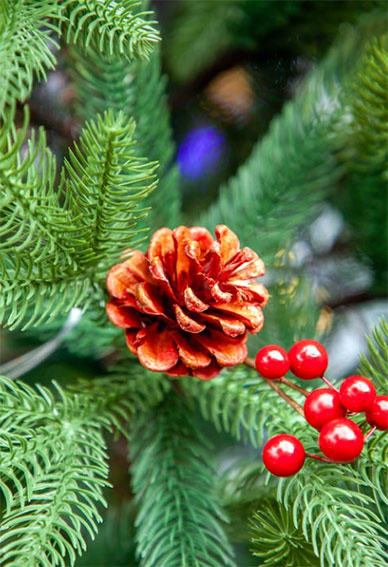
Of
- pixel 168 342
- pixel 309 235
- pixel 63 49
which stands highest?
pixel 63 49

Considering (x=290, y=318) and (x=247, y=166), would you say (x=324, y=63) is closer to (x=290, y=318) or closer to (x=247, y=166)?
(x=247, y=166)

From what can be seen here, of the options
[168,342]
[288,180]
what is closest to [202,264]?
[168,342]

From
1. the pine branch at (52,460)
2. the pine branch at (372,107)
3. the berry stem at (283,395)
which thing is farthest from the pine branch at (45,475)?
the pine branch at (372,107)

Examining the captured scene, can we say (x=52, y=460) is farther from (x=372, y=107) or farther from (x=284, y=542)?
(x=372, y=107)

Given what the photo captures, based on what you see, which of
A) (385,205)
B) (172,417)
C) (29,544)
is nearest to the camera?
(29,544)

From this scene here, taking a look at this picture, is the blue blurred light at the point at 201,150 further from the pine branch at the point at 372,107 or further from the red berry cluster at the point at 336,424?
the red berry cluster at the point at 336,424

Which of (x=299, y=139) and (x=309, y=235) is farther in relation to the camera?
(x=309, y=235)

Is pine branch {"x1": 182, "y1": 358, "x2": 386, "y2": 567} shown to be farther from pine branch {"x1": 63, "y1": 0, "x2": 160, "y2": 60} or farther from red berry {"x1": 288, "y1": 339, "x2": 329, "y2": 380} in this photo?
pine branch {"x1": 63, "y1": 0, "x2": 160, "y2": 60}
